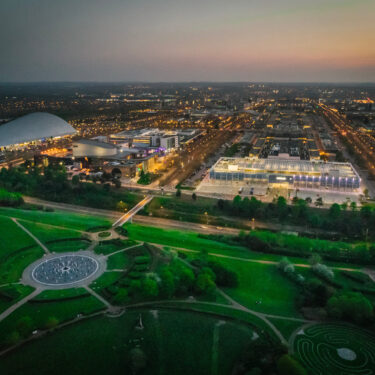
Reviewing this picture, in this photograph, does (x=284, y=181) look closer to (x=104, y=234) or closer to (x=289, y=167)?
(x=289, y=167)

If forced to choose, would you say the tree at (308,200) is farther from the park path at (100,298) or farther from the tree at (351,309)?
the park path at (100,298)

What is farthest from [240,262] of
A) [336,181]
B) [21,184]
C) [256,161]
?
[21,184]

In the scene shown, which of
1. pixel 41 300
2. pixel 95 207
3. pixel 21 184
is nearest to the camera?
pixel 41 300

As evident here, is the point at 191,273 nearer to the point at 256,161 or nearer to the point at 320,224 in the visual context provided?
the point at 320,224

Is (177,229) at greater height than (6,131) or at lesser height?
lesser

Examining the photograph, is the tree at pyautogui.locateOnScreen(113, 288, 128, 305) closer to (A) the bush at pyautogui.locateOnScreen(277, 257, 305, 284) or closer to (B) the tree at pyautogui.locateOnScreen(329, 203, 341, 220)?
(A) the bush at pyautogui.locateOnScreen(277, 257, 305, 284)

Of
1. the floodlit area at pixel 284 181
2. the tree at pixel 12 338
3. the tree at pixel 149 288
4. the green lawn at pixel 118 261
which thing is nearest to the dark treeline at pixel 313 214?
the floodlit area at pixel 284 181

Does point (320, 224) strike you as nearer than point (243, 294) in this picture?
No
